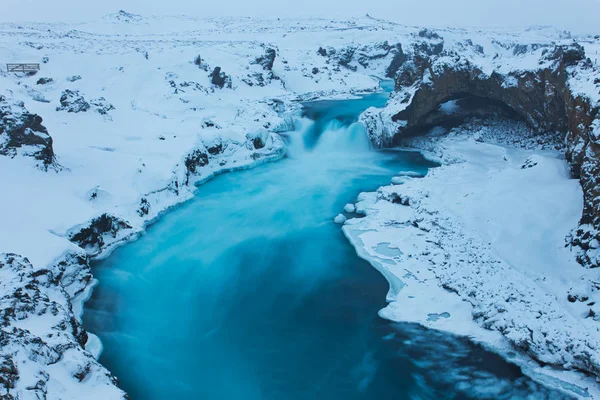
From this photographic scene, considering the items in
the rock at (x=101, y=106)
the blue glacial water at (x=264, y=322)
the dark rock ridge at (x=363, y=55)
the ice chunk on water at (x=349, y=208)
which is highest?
the dark rock ridge at (x=363, y=55)

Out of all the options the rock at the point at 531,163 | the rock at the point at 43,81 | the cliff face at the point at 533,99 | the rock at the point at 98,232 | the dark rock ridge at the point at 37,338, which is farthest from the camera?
the rock at the point at 43,81

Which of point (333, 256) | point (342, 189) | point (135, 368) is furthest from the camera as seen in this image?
point (342, 189)


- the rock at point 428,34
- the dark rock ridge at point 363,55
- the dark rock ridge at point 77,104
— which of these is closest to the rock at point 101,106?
the dark rock ridge at point 77,104

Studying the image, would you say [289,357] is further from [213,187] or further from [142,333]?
[213,187]

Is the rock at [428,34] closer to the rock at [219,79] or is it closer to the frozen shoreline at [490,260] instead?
the rock at [219,79]

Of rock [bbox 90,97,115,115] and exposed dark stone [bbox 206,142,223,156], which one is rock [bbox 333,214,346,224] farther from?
rock [bbox 90,97,115,115]

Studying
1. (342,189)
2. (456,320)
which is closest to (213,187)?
(342,189)
